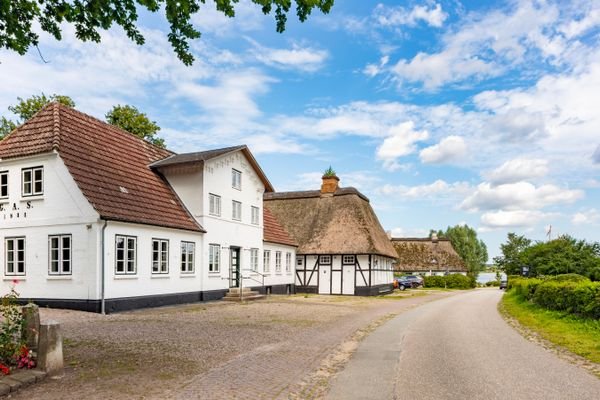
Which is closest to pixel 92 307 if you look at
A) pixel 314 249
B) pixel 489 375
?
pixel 489 375

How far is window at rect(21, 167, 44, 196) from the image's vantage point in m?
18.7

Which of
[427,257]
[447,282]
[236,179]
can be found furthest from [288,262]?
[427,257]

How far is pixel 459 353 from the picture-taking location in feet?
35.6

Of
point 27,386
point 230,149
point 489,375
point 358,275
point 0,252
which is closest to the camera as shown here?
point 27,386

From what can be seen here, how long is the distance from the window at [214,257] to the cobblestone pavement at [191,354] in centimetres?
662

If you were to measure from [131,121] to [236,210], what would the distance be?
1625cm

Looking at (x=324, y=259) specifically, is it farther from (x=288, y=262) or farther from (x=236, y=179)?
(x=236, y=179)

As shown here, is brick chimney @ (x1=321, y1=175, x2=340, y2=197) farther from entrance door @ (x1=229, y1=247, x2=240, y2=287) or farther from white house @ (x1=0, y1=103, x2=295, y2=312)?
white house @ (x1=0, y1=103, x2=295, y2=312)

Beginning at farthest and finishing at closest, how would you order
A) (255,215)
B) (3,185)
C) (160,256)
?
1. (255,215)
2. (160,256)
3. (3,185)

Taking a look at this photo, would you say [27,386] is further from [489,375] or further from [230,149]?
[230,149]

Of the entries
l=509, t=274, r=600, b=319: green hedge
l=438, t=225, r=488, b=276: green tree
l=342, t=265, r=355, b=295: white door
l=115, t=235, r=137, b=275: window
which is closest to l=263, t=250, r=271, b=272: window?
l=342, t=265, r=355, b=295: white door

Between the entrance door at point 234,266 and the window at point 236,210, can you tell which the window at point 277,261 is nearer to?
the entrance door at point 234,266

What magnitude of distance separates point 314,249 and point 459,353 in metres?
25.2

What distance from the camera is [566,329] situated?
14633mm
